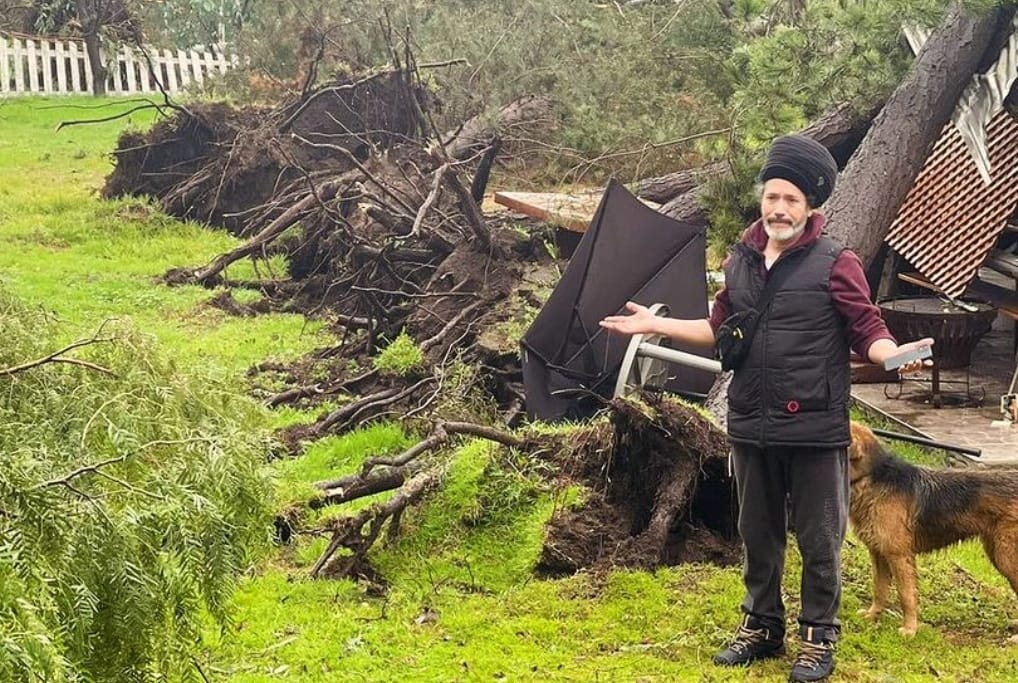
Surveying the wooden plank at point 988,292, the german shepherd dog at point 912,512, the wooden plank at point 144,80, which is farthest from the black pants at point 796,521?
the wooden plank at point 144,80

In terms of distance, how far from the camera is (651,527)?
5492 mm

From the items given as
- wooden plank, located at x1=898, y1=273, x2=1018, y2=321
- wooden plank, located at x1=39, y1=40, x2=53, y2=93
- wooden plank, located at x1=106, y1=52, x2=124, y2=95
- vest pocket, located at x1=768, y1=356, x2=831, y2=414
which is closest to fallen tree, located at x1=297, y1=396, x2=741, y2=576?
vest pocket, located at x1=768, y1=356, x2=831, y2=414

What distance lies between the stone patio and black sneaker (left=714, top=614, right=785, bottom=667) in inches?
135

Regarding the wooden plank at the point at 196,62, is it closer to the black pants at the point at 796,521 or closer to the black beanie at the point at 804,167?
the black beanie at the point at 804,167

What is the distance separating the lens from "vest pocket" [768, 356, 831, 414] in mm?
4039

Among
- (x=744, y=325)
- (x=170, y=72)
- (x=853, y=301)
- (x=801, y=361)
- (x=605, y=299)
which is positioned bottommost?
(x=605, y=299)

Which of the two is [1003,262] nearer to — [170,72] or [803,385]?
[803,385]

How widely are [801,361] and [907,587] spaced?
4.08 feet

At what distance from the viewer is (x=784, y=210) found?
4.07 metres

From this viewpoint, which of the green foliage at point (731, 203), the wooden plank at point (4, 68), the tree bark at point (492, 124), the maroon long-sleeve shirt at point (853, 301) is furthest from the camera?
the wooden plank at point (4, 68)

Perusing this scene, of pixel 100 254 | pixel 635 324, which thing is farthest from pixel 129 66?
pixel 635 324

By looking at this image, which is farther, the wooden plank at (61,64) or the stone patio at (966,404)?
the wooden plank at (61,64)

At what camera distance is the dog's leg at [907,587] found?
4.70m

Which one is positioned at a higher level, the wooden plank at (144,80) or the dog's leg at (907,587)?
the wooden plank at (144,80)
